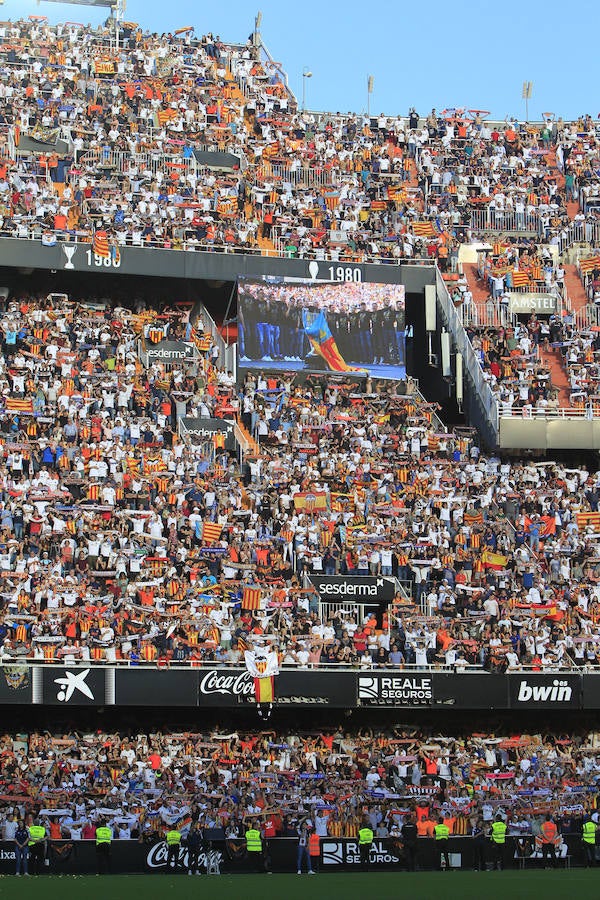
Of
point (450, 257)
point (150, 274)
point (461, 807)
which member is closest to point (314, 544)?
point (461, 807)

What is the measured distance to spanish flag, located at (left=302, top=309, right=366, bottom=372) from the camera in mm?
42719

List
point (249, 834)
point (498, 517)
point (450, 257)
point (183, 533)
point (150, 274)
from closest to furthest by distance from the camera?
point (249, 834), point (183, 533), point (498, 517), point (150, 274), point (450, 257)

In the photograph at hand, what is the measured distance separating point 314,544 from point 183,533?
290 cm

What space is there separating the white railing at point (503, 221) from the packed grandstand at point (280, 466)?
7 cm

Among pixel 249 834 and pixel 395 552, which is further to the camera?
pixel 395 552

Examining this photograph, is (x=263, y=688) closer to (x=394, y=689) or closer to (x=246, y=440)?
(x=394, y=689)

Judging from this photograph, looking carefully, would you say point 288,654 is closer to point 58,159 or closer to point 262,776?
point 262,776

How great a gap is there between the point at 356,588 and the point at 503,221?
659 inches

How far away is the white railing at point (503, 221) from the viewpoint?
4669cm

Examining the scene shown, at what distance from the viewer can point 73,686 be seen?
101 feet

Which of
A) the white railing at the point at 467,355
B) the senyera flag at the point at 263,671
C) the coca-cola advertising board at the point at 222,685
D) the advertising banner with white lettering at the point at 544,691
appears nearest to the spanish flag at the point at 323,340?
the white railing at the point at 467,355

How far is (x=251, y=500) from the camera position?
3612 cm

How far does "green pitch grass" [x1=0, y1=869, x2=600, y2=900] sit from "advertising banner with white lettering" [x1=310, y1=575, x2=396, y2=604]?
9.57 metres

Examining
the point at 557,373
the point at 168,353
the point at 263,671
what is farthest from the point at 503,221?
the point at 263,671
